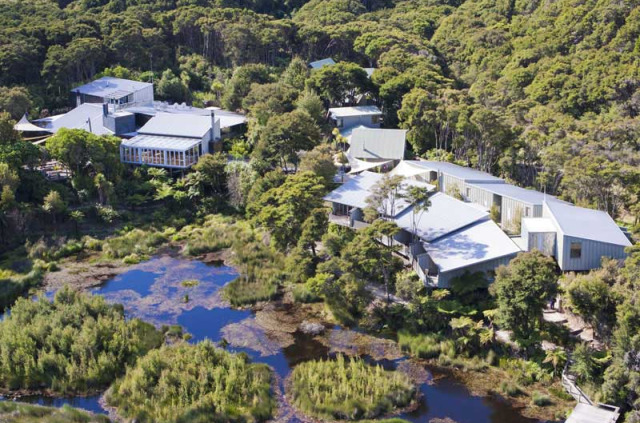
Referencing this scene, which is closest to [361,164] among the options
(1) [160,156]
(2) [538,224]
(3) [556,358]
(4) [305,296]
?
(1) [160,156]

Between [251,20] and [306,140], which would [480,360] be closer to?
[306,140]

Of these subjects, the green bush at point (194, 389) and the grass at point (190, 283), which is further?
the grass at point (190, 283)

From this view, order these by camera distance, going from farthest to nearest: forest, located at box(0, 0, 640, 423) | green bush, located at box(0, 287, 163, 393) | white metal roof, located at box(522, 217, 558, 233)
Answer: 1. white metal roof, located at box(522, 217, 558, 233)
2. forest, located at box(0, 0, 640, 423)
3. green bush, located at box(0, 287, 163, 393)

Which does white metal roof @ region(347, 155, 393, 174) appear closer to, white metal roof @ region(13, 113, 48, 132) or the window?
the window

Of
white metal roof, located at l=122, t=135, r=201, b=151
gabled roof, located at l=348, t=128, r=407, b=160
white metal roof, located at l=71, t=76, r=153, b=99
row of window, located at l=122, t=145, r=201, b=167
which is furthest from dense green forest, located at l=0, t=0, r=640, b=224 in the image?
row of window, located at l=122, t=145, r=201, b=167

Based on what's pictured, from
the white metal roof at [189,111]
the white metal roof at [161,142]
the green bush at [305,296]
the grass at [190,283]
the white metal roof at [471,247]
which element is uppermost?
the white metal roof at [189,111]

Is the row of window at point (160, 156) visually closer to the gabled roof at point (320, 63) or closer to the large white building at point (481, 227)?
the large white building at point (481, 227)

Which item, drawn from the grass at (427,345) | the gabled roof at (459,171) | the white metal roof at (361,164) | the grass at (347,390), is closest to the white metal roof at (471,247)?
the grass at (427,345)
